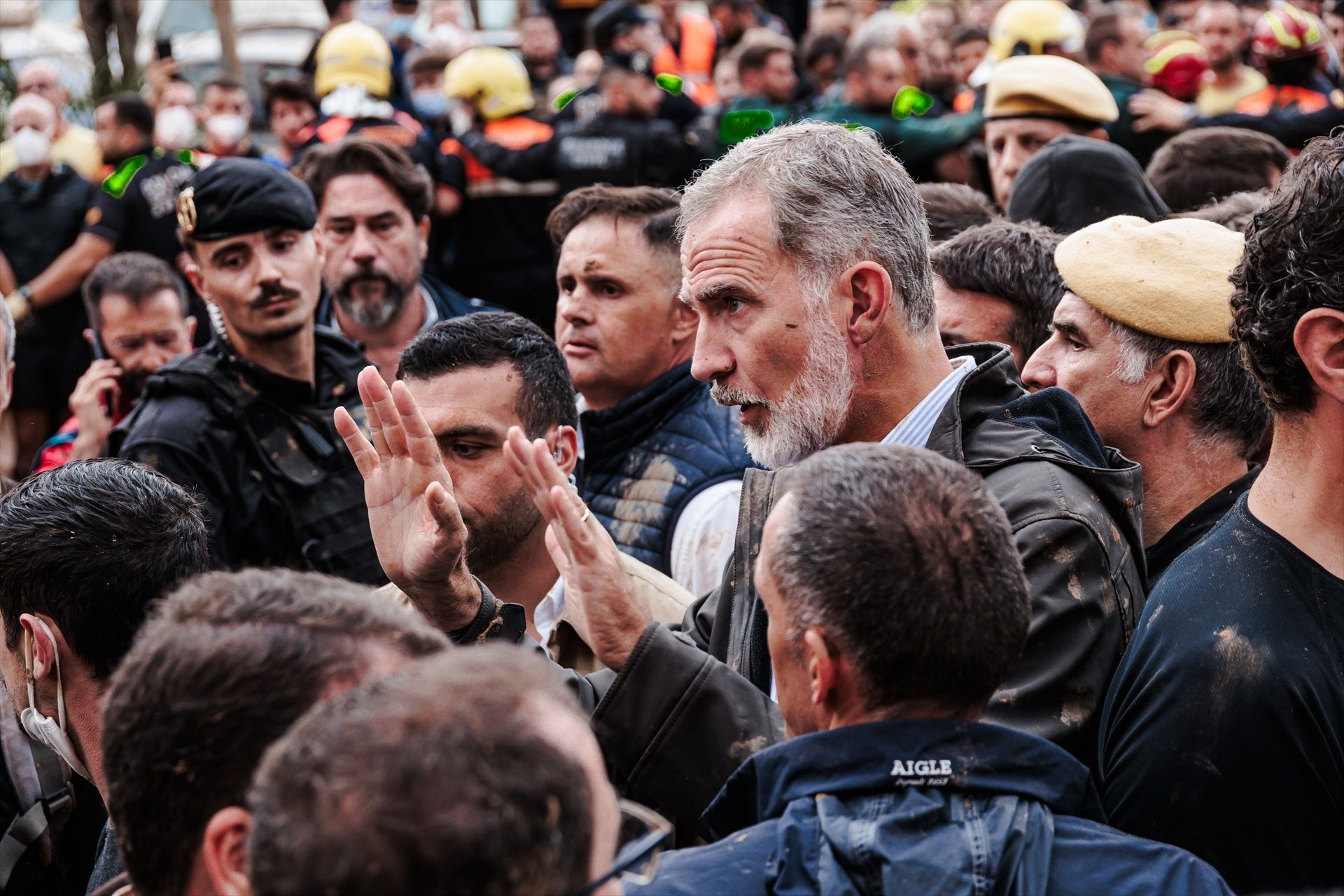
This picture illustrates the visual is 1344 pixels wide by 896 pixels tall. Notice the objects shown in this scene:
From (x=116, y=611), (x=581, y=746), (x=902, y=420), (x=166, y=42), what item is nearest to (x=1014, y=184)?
(x=902, y=420)

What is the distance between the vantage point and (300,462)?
4.78 m

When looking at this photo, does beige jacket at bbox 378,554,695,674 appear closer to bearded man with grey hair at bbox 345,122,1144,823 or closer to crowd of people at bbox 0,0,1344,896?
crowd of people at bbox 0,0,1344,896

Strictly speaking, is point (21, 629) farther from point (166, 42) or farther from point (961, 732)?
point (166, 42)

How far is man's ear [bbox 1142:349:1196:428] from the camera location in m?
3.26

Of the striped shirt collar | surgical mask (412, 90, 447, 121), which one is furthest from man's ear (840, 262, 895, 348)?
surgical mask (412, 90, 447, 121)

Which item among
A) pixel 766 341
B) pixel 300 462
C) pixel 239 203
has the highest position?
pixel 766 341

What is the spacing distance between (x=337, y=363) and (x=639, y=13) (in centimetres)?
593

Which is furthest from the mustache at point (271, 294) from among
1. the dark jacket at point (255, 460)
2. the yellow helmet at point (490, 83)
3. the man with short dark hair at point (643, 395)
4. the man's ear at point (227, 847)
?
the yellow helmet at point (490, 83)

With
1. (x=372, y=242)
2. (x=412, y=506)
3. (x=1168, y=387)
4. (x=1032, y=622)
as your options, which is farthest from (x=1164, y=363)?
(x=372, y=242)

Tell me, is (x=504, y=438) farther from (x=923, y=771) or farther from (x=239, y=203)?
(x=923, y=771)

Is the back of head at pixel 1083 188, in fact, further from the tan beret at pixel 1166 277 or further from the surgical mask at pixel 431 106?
the surgical mask at pixel 431 106

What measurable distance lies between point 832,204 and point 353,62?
8.33 meters

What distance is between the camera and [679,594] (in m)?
3.61

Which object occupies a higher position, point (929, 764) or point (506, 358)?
point (929, 764)
